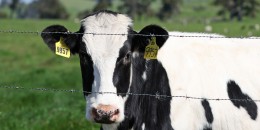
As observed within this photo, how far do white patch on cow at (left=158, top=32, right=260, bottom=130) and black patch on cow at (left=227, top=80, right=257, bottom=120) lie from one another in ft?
0.14

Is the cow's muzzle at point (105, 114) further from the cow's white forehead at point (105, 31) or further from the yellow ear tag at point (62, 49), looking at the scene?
the yellow ear tag at point (62, 49)

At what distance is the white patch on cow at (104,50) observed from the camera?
4.91 metres

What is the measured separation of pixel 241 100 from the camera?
18.5 feet

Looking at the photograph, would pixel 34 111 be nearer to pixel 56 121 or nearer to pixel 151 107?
pixel 56 121

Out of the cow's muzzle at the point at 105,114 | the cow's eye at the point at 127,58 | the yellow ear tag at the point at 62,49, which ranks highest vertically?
the yellow ear tag at the point at 62,49

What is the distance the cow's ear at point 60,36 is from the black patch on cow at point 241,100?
175 cm

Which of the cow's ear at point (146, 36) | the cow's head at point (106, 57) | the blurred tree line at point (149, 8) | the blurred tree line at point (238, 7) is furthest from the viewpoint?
the blurred tree line at point (149, 8)

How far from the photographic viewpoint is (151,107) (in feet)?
18.1

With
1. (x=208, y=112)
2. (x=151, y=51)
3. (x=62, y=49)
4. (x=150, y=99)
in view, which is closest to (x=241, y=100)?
(x=208, y=112)

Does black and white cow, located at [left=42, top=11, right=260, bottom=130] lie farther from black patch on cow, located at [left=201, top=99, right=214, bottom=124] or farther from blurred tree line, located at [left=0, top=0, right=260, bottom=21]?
blurred tree line, located at [left=0, top=0, right=260, bottom=21]

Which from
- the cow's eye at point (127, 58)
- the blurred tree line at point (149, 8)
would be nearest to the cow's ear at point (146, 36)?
the cow's eye at point (127, 58)

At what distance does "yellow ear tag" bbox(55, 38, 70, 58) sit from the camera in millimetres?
5695

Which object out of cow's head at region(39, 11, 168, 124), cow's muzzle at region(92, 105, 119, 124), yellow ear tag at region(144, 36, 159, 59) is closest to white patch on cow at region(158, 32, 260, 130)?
yellow ear tag at region(144, 36, 159, 59)

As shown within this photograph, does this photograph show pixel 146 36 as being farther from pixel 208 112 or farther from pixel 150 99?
pixel 208 112
